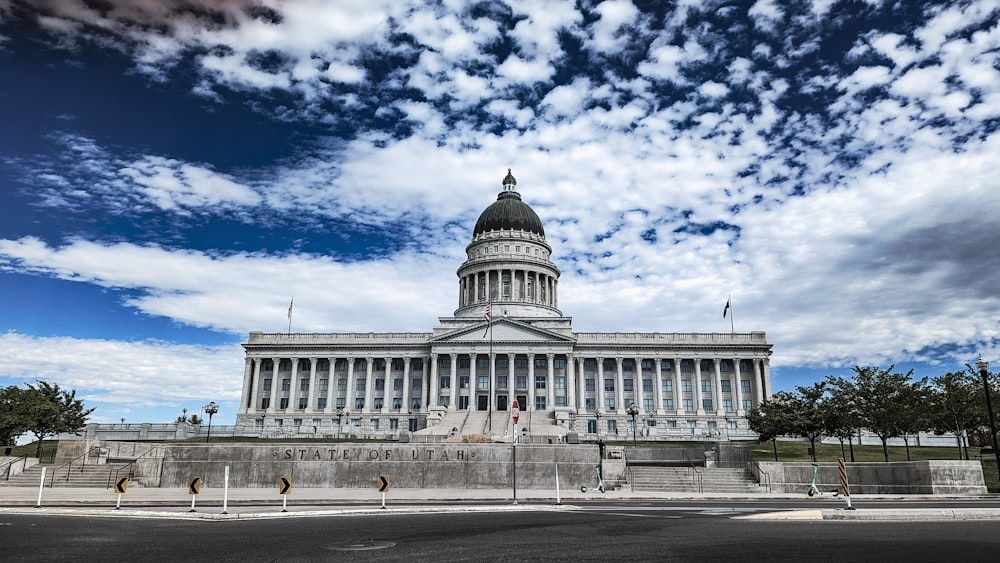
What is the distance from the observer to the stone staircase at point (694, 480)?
116ft

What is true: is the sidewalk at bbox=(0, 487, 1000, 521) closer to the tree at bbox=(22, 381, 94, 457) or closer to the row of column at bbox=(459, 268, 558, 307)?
the tree at bbox=(22, 381, 94, 457)

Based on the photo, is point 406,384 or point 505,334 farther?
point 406,384

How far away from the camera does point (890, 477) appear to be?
33.8m

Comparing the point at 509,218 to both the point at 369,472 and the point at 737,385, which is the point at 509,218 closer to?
the point at 737,385

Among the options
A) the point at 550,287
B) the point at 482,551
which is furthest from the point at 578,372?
the point at 482,551

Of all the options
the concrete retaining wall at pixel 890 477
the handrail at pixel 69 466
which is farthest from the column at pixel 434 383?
the concrete retaining wall at pixel 890 477

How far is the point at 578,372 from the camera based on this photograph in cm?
9456

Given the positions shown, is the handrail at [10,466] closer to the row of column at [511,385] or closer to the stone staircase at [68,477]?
the stone staircase at [68,477]

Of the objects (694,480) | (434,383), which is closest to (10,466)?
(694,480)

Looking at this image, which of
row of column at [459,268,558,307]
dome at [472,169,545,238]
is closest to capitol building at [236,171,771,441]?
row of column at [459,268,558,307]

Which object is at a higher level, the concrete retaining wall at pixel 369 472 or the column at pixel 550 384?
the column at pixel 550 384

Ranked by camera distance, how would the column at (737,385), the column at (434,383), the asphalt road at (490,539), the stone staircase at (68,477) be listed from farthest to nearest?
the column at (737,385)
the column at (434,383)
the stone staircase at (68,477)
the asphalt road at (490,539)

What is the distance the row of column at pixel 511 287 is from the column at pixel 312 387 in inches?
1089

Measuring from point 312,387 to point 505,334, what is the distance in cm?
2904
